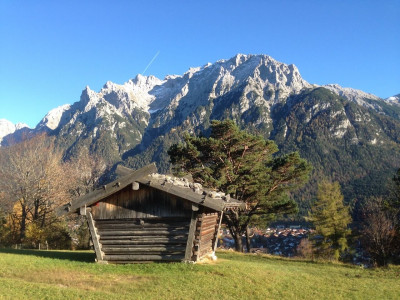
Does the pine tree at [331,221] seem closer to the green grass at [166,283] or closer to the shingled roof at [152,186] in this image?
the green grass at [166,283]

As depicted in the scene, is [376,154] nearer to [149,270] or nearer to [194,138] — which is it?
[194,138]

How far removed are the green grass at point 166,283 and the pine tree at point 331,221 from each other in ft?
81.9

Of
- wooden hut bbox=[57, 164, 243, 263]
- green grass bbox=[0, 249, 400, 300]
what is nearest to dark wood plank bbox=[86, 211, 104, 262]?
wooden hut bbox=[57, 164, 243, 263]

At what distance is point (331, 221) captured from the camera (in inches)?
1528

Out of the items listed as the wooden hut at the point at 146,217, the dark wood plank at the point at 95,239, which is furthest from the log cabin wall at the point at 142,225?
the dark wood plank at the point at 95,239

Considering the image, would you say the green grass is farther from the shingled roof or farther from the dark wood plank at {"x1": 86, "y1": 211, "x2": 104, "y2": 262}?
the shingled roof

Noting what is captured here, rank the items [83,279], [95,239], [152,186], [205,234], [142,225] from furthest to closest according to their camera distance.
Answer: [205,234] → [95,239] → [142,225] → [152,186] → [83,279]

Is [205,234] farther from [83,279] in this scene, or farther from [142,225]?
[83,279]

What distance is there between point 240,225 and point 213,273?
58.2ft

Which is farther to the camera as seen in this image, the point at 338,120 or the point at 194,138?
the point at 338,120

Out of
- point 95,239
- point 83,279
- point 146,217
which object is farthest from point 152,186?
point 83,279

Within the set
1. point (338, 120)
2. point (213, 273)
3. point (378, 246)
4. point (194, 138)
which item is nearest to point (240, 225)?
point (194, 138)

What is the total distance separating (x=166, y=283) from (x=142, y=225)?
4025 mm

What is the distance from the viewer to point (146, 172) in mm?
13828
